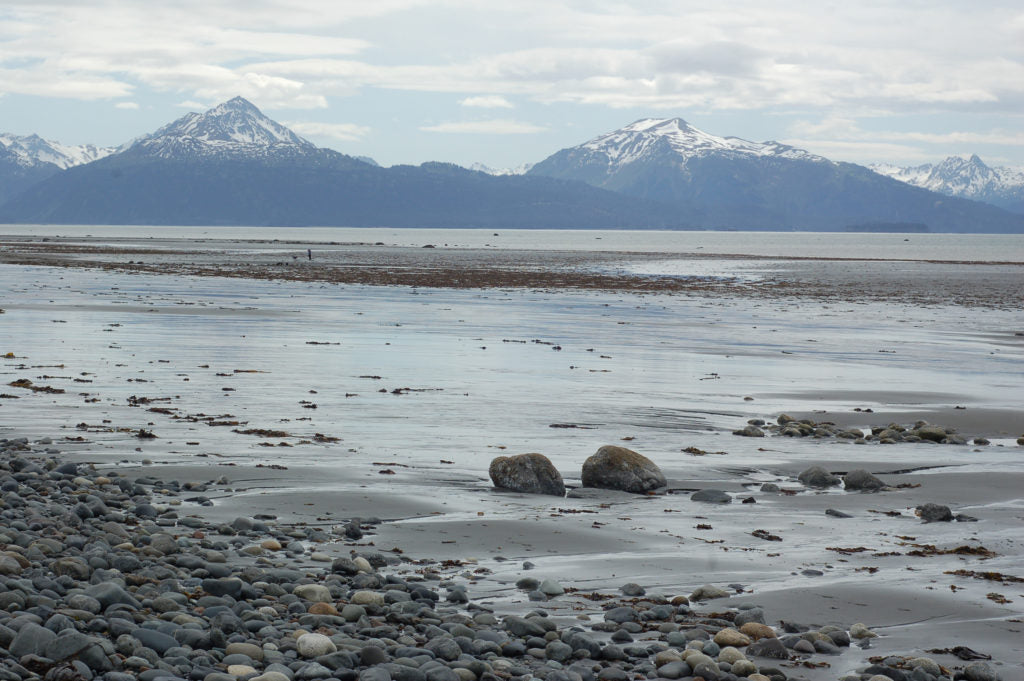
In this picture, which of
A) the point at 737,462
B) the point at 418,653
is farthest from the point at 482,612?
the point at 737,462

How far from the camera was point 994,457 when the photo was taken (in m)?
15.2

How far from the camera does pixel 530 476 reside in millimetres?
12359

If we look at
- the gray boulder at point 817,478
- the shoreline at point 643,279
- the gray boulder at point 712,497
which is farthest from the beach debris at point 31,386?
the shoreline at point 643,279

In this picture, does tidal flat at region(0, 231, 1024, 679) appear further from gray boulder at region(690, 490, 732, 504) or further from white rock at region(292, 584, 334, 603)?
white rock at region(292, 584, 334, 603)

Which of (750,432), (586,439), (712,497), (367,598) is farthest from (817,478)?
(367,598)

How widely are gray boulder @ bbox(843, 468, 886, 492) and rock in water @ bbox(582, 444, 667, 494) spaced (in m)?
2.25

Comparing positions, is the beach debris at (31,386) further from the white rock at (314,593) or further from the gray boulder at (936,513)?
the gray boulder at (936,513)

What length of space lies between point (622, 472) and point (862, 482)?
296 centimetres

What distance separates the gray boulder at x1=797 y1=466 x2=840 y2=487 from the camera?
13.1m

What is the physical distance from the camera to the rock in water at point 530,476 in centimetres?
1235

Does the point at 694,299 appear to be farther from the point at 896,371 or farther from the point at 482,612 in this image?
the point at 482,612

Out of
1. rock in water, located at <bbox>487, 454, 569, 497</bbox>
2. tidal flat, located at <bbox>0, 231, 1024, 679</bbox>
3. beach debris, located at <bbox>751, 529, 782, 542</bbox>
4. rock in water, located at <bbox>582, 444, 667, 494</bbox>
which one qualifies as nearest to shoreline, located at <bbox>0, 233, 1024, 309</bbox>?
tidal flat, located at <bbox>0, 231, 1024, 679</bbox>

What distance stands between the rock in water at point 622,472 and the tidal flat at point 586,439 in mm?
308

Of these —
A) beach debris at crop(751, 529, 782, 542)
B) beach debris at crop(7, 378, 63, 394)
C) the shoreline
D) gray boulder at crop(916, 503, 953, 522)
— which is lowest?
beach debris at crop(751, 529, 782, 542)
